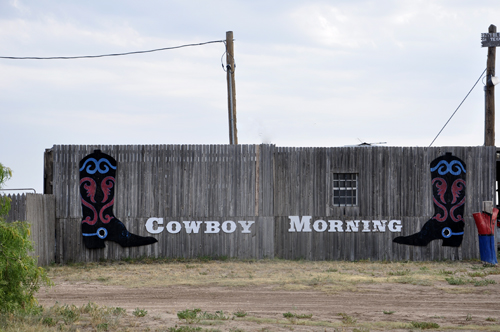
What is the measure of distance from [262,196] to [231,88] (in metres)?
4.44

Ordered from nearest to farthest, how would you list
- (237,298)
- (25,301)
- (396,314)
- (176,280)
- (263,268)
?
(25,301) → (396,314) → (237,298) → (176,280) → (263,268)

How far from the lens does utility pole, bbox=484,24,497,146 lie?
75.6ft

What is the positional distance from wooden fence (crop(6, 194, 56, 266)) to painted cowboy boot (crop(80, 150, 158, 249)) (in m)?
1.01

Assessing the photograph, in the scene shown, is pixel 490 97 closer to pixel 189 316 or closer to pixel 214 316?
pixel 214 316

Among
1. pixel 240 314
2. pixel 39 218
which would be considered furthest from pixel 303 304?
pixel 39 218

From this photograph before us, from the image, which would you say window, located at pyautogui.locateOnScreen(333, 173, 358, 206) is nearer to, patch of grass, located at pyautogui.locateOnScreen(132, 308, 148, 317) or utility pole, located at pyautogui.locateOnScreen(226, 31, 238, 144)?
utility pole, located at pyautogui.locateOnScreen(226, 31, 238, 144)

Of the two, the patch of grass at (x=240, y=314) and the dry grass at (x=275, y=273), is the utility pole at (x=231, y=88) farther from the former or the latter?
the patch of grass at (x=240, y=314)

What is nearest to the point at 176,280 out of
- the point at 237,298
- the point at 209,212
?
the point at 237,298

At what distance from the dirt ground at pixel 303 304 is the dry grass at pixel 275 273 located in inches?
17.8

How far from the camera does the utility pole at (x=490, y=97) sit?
75.6 ft

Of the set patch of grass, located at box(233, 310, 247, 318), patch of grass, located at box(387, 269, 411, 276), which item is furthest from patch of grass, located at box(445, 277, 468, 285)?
patch of grass, located at box(233, 310, 247, 318)

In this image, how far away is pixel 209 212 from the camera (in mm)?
19344

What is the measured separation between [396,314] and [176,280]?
6111mm

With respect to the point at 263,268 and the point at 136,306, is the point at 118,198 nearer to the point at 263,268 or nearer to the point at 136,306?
the point at 263,268
